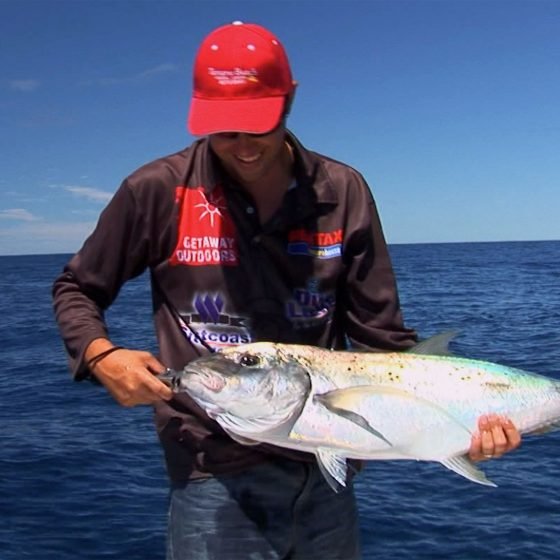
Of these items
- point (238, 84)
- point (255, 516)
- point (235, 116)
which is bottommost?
point (255, 516)

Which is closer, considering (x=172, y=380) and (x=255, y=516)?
(x=172, y=380)

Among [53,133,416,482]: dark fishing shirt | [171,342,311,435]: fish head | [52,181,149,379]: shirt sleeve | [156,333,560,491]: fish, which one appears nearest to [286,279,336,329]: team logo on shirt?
[53,133,416,482]: dark fishing shirt

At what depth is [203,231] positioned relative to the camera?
3.94 m

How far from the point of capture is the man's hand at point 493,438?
380 cm

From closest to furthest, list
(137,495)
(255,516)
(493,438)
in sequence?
(493,438) < (255,516) < (137,495)

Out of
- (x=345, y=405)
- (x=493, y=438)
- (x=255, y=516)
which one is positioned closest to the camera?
(x=345, y=405)

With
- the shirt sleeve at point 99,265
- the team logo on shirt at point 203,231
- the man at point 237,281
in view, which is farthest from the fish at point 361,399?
the shirt sleeve at point 99,265

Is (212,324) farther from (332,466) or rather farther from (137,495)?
(137,495)

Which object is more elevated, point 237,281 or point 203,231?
point 203,231

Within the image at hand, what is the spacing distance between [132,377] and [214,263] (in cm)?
75

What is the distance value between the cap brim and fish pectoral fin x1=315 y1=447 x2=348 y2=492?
1399mm

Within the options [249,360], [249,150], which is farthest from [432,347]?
[249,150]

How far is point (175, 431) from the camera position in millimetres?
3953

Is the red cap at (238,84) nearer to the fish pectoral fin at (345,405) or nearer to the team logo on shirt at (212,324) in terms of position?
the team logo on shirt at (212,324)
